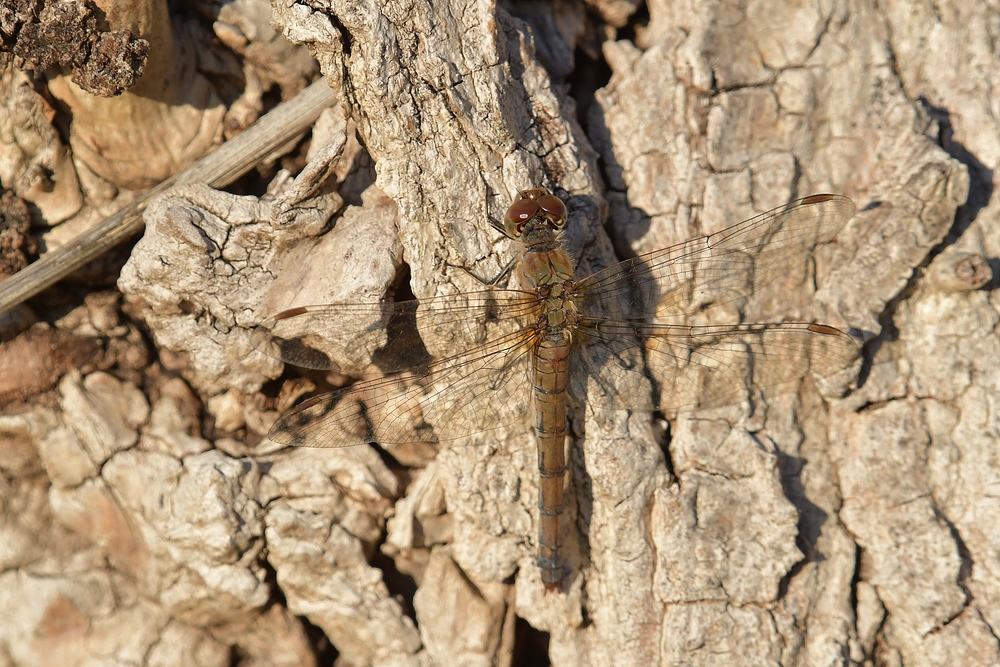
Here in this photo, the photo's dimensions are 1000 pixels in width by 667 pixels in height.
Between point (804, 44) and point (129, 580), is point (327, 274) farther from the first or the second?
point (804, 44)

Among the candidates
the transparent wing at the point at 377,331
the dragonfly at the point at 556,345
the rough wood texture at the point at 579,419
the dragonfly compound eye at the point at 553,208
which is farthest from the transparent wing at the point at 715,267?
the transparent wing at the point at 377,331

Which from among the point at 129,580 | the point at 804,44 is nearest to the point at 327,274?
the point at 129,580

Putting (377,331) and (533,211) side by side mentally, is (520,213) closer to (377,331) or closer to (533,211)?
(533,211)

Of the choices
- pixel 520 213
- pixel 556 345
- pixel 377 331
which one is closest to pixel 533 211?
pixel 520 213

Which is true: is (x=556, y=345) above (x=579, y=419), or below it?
above

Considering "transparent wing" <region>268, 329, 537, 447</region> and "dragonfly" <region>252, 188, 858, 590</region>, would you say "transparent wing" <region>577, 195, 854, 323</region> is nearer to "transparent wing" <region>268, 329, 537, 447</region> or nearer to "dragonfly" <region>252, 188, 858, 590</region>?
"dragonfly" <region>252, 188, 858, 590</region>

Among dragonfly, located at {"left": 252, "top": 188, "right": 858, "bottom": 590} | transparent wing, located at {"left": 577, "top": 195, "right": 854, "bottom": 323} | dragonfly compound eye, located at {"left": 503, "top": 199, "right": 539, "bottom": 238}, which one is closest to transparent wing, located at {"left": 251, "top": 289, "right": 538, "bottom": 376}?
dragonfly, located at {"left": 252, "top": 188, "right": 858, "bottom": 590}

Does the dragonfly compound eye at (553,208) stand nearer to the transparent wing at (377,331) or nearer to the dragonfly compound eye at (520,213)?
the dragonfly compound eye at (520,213)
